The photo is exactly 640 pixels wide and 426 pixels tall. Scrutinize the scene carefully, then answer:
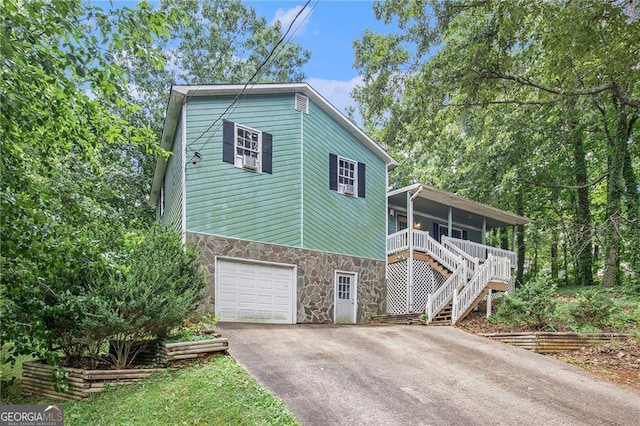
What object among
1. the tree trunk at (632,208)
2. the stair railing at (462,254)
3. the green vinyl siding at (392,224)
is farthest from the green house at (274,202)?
the tree trunk at (632,208)

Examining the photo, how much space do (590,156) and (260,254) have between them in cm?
1723

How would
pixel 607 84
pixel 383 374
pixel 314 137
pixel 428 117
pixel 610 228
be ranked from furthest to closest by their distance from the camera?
pixel 610 228 < pixel 314 137 < pixel 428 117 < pixel 607 84 < pixel 383 374

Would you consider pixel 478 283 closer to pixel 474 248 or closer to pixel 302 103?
pixel 474 248

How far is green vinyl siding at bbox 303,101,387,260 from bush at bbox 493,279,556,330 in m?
4.69

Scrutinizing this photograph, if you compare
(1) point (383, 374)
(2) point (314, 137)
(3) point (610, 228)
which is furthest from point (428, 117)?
(3) point (610, 228)

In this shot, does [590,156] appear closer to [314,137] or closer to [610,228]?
[610,228]

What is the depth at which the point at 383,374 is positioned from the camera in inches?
226

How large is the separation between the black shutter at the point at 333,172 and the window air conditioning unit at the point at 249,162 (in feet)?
8.10

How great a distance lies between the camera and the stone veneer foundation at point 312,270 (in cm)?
962

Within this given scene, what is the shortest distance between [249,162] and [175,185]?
2328 mm

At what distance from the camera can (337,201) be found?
39.7 ft

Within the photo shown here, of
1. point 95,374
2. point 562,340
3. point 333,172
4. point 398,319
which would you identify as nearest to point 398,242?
point 398,319

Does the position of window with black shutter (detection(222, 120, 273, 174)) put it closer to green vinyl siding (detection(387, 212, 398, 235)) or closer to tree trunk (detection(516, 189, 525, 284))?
green vinyl siding (detection(387, 212, 398, 235))

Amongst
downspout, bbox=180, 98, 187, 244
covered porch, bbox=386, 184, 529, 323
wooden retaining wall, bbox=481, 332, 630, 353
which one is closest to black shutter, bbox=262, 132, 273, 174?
downspout, bbox=180, 98, 187, 244
